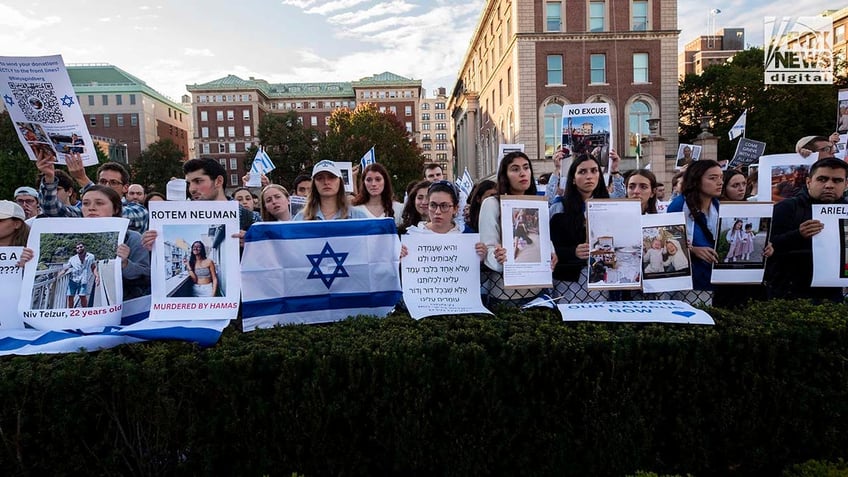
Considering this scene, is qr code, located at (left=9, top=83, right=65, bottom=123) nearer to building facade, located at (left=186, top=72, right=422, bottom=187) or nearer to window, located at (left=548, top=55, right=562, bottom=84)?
window, located at (left=548, top=55, right=562, bottom=84)

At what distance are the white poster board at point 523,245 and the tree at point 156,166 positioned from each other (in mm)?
69277

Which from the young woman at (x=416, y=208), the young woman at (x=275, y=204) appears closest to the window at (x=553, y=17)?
the young woman at (x=416, y=208)

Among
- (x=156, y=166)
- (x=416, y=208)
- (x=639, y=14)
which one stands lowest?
(x=416, y=208)

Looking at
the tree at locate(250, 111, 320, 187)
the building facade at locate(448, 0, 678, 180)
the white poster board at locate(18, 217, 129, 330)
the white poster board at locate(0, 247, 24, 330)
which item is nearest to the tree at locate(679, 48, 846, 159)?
the building facade at locate(448, 0, 678, 180)

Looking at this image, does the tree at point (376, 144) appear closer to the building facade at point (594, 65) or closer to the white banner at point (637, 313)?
the building facade at point (594, 65)

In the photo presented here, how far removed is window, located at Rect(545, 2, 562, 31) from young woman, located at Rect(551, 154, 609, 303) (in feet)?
118

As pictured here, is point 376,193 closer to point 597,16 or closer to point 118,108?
point 597,16

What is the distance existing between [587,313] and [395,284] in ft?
4.80

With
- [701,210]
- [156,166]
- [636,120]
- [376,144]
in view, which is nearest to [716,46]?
[636,120]

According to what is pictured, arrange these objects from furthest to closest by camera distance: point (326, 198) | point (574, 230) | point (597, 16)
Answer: point (597, 16), point (326, 198), point (574, 230)

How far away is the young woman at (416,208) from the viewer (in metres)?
6.52

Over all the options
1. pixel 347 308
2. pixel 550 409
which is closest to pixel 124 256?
pixel 347 308

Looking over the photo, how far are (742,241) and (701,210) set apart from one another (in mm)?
520

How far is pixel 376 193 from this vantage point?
20.5 ft
